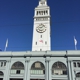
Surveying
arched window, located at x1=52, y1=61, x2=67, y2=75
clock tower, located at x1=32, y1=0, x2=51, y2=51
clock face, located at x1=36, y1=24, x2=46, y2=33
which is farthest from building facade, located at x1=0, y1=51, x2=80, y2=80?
clock face, located at x1=36, y1=24, x2=46, y2=33

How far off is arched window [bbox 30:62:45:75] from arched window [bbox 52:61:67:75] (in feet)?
A: 13.2

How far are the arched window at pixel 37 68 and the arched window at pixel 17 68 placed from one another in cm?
392

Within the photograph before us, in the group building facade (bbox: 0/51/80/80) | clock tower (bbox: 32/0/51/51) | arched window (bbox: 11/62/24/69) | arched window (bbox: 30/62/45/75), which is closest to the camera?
building facade (bbox: 0/51/80/80)

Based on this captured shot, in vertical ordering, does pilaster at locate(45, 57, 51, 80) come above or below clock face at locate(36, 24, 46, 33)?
below

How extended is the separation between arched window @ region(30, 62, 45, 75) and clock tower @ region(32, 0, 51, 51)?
18298 millimetres

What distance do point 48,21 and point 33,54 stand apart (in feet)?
93.0

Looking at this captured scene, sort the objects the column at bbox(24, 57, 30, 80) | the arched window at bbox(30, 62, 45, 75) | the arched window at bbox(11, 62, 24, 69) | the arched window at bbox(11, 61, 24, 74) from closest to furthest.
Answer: the column at bbox(24, 57, 30, 80) < the arched window at bbox(30, 62, 45, 75) < the arched window at bbox(11, 61, 24, 74) < the arched window at bbox(11, 62, 24, 69)

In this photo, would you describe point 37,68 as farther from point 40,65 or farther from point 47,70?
point 47,70

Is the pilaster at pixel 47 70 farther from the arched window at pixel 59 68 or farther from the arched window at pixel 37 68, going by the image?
the arched window at pixel 59 68

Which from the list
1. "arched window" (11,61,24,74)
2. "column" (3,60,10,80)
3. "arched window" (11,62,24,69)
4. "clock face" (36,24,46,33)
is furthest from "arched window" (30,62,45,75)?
"clock face" (36,24,46,33)

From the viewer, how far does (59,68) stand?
46469 millimetres

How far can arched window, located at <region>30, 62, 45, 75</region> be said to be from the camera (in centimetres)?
4694

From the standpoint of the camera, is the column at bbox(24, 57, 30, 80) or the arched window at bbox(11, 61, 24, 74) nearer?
the column at bbox(24, 57, 30, 80)

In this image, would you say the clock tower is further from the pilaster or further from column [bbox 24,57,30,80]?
the pilaster
